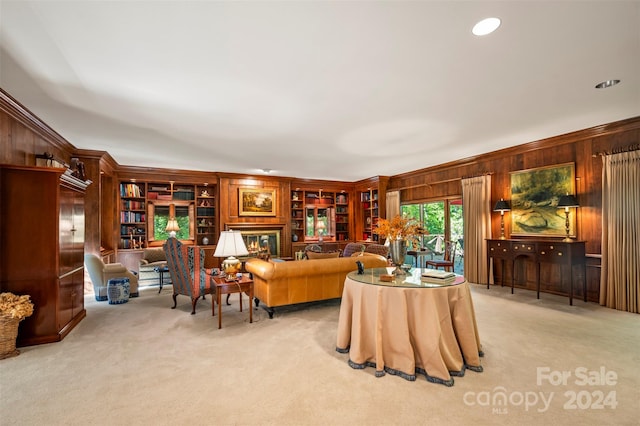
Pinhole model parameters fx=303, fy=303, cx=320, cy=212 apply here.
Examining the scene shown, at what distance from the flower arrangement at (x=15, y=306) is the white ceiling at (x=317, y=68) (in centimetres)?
215

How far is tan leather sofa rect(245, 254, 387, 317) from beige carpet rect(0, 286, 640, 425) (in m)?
0.40

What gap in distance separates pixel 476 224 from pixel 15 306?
713 cm

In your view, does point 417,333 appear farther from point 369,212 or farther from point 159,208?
point 369,212

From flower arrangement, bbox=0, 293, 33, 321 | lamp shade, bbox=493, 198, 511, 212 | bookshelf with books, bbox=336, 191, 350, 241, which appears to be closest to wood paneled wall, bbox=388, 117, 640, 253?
lamp shade, bbox=493, 198, 511, 212

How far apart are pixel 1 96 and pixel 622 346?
698 cm

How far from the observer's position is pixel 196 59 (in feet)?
8.41

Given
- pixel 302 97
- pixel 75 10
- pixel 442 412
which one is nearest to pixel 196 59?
pixel 75 10

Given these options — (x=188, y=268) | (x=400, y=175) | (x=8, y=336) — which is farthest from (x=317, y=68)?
(x=400, y=175)

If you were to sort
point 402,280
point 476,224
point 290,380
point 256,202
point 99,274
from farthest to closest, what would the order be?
point 256,202, point 476,224, point 99,274, point 402,280, point 290,380

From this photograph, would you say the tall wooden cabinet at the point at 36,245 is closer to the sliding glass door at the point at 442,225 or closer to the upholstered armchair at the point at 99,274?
the upholstered armchair at the point at 99,274

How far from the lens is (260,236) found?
342 inches

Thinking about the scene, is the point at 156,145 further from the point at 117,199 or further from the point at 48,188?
the point at 117,199

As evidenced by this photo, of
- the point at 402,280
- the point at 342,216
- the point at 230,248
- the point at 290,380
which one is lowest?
the point at 290,380

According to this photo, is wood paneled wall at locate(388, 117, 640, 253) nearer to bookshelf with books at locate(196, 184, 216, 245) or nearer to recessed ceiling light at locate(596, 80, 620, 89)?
recessed ceiling light at locate(596, 80, 620, 89)
